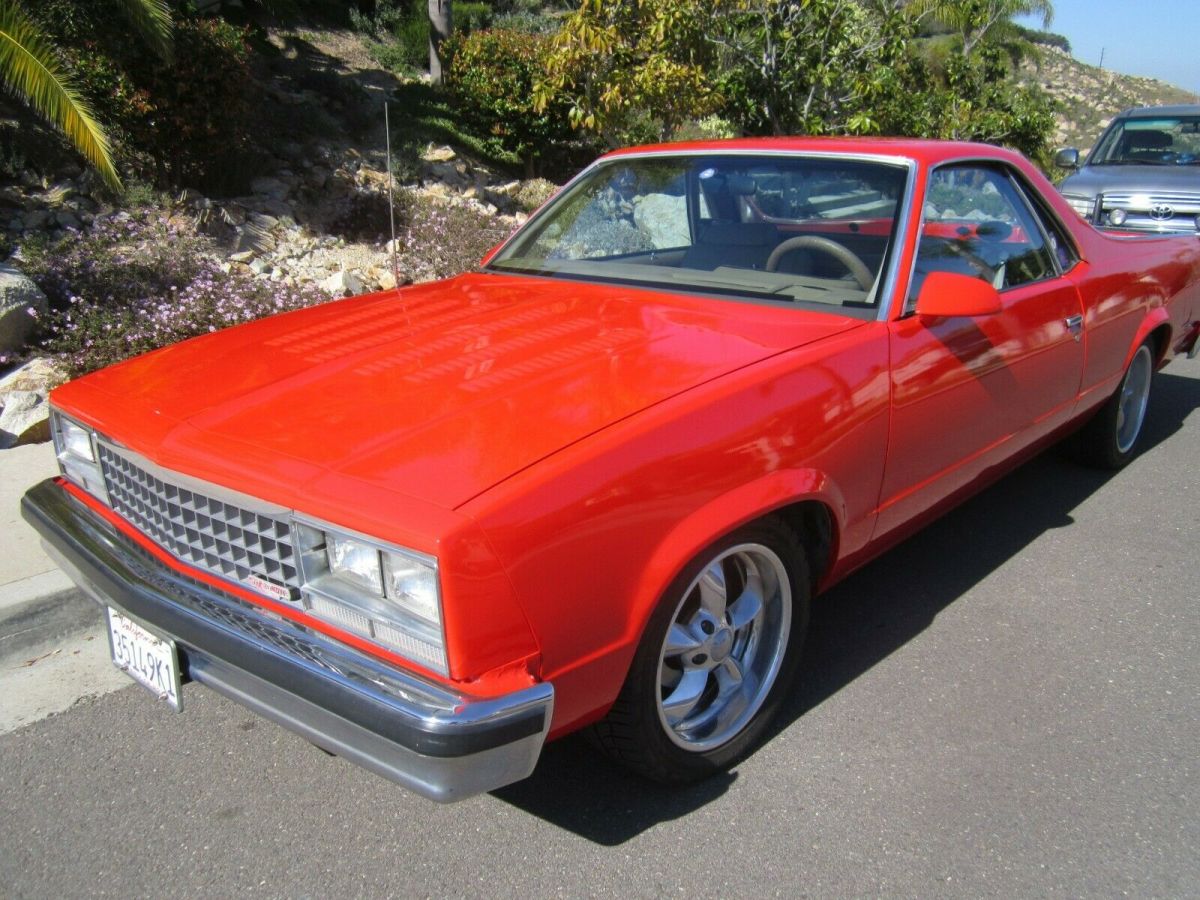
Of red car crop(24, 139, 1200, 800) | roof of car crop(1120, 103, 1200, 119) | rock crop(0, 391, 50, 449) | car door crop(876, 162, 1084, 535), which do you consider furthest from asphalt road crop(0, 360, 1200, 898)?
roof of car crop(1120, 103, 1200, 119)

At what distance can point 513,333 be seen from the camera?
117 inches

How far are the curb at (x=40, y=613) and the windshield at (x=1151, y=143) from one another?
32.8ft

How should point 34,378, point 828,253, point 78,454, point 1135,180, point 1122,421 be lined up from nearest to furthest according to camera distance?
point 78,454
point 828,253
point 1122,421
point 34,378
point 1135,180

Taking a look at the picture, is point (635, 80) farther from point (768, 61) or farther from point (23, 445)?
point (23, 445)

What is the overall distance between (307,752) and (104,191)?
6152mm

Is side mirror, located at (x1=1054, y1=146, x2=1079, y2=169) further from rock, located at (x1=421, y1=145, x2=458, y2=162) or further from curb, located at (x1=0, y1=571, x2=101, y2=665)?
A: curb, located at (x1=0, y1=571, x2=101, y2=665)

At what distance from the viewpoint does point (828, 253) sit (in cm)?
328

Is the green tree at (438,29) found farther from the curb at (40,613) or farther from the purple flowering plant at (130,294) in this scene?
the curb at (40,613)

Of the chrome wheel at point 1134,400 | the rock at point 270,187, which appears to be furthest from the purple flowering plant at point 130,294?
the chrome wheel at point 1134,400

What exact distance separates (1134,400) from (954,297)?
268cm

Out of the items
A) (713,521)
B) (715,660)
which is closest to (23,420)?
(715,660)

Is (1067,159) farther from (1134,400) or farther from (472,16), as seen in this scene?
(472,16)

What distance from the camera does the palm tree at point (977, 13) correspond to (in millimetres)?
15961

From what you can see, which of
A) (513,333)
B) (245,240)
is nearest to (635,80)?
(245,240)
